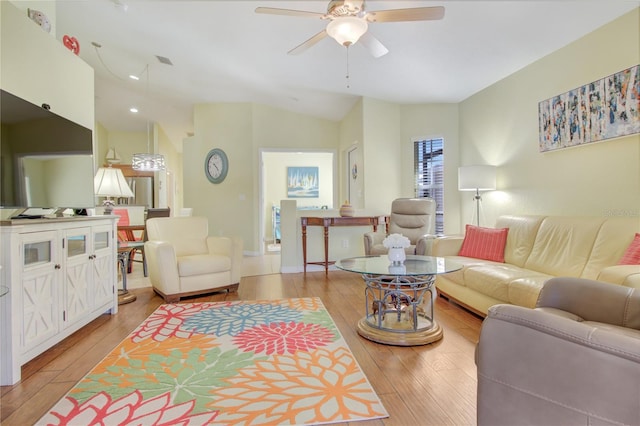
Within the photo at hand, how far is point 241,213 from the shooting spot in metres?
6.74

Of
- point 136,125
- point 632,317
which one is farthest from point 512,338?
point 136,125

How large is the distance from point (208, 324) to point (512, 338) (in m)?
2.33

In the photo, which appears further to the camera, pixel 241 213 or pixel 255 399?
pixel 241 213

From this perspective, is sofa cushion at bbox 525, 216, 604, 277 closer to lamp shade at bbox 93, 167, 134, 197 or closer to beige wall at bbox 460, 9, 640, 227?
beige wall at bbox 460, 9, 640, 227

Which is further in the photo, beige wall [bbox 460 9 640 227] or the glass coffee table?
beige wall [bbox 460 9 640 227]

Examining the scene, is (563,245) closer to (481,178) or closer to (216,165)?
(481,178)

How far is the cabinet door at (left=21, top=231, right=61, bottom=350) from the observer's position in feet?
6.35

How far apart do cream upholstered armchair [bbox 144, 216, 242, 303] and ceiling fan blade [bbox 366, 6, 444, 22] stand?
8.66 feet

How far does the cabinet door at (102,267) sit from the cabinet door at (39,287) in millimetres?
489

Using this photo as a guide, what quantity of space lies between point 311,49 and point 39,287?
336cm

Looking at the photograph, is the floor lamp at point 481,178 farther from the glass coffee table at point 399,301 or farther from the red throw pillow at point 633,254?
the red throw pillow at point 633,254

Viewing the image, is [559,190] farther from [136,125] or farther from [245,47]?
[136,125]

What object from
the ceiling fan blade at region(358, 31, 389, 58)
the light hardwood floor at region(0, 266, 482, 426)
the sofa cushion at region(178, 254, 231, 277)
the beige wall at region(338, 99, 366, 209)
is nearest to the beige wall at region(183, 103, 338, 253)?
the beige wall at region(338, 99, 366, 209)

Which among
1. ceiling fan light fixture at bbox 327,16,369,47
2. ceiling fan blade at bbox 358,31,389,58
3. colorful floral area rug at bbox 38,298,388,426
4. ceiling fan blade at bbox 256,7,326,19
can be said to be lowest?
colorful floral area rug at bbox 38,298,388,426
